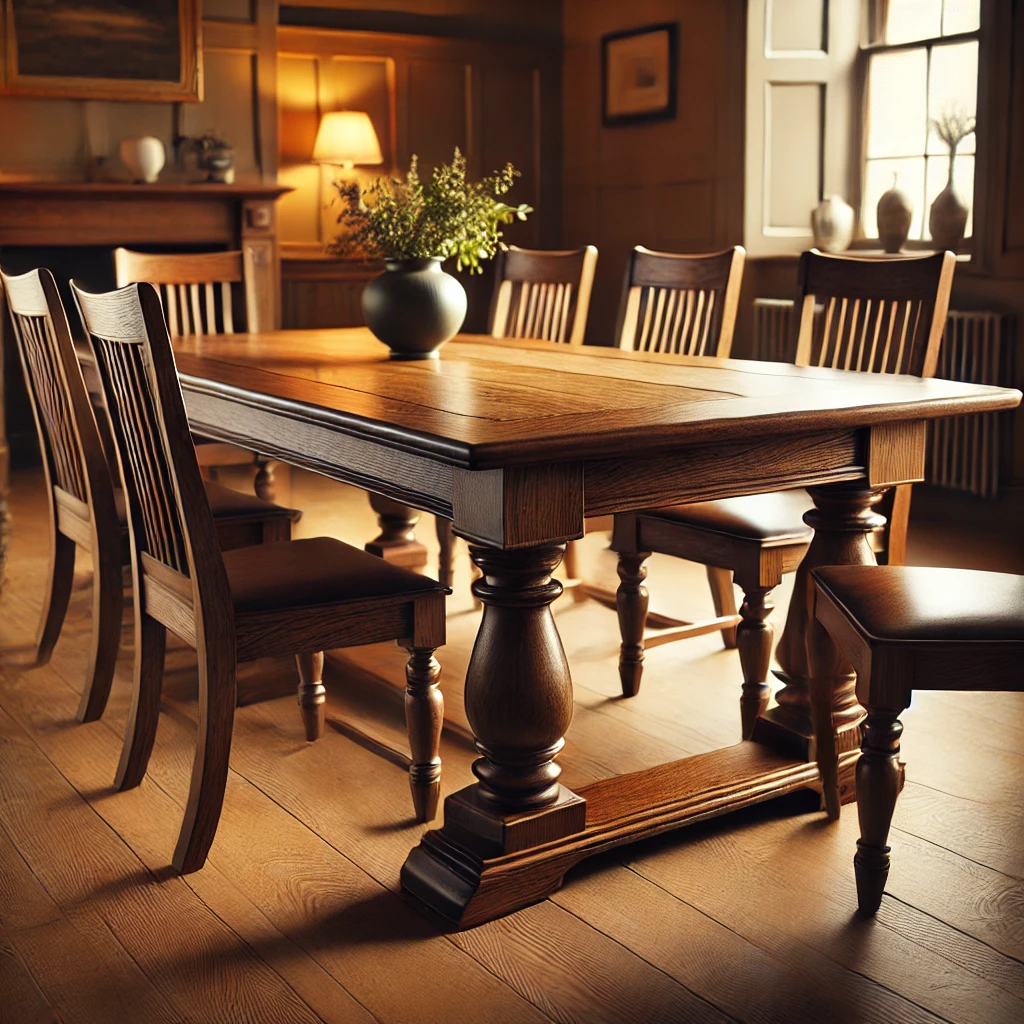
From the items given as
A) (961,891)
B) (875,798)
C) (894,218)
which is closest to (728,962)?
(875,798)

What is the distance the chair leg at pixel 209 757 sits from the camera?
2.01m

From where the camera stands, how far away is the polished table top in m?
1.80

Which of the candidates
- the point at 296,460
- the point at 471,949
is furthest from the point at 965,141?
the point at 471,949

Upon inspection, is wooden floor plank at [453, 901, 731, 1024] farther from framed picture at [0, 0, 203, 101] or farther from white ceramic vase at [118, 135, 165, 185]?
framed picture at [0, 0, 203, 101]

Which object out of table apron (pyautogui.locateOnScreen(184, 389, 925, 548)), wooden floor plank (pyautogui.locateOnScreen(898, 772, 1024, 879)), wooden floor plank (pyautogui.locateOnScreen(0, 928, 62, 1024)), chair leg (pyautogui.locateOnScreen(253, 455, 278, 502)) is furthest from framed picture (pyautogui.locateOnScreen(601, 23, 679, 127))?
wooden floor plank (pyautogui.locateOnScreen(0, 928, 62, 1024))

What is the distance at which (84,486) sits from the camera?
8.94ft

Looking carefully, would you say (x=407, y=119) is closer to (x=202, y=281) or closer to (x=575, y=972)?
(x=202, y=281)

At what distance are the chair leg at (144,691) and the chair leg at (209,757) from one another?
0.95ft

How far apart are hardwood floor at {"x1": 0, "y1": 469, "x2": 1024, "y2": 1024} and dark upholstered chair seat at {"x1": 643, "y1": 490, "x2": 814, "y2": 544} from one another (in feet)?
1.47

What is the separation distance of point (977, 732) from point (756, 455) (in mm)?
1056

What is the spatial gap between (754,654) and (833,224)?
317cm

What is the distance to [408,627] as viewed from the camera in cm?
215

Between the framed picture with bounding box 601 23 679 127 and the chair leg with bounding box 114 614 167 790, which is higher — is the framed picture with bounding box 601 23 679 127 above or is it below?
above

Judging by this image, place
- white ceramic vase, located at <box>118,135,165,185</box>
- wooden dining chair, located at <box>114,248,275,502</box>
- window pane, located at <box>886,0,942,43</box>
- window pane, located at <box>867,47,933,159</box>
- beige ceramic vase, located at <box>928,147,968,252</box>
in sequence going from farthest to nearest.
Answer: white ceramic vase, located at <box>118,135,165,185</box> → window pane, located at <box>867,47,933,159</box> → window pane, located at <box>886,0,942,43</box> → beige ceramic vase, located at <box>928,147,968,252</box> → wooden dining chair, located at <box>114,248,275,502</box>
